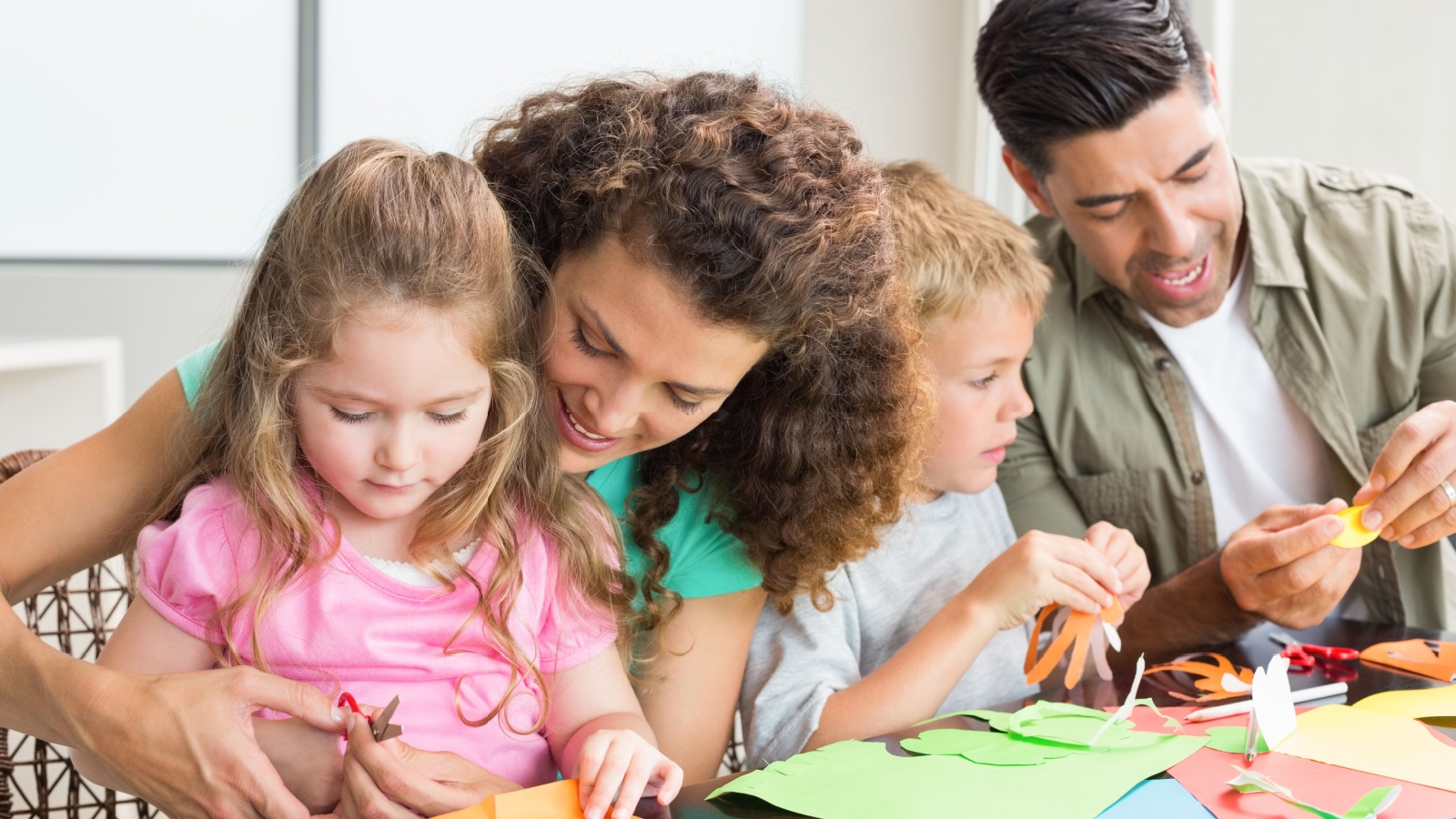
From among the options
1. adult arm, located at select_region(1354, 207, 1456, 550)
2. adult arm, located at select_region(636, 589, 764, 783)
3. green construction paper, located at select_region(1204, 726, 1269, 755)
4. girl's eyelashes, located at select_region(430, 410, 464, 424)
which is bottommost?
adult arm, located at select_region(636, 589, 764, 783)

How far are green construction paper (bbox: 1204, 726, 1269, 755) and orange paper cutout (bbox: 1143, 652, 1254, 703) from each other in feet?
0.33

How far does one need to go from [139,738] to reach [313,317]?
0.34 metres

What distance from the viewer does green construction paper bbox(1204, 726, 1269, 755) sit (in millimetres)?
1013

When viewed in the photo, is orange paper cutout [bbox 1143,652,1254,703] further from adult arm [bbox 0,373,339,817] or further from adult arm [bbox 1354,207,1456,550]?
adult arm [bbox 0,373,339,817]

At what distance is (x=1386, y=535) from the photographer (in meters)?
1.38

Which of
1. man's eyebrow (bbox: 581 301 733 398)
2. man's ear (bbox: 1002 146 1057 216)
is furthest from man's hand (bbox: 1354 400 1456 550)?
man's eyebrow (bbox: 581 301 733 398)

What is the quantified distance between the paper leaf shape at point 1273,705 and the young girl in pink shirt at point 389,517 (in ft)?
1.55

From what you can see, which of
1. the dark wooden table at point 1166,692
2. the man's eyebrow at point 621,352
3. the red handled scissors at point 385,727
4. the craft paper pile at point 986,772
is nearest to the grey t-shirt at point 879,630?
the dark wooden table at point 1166,692

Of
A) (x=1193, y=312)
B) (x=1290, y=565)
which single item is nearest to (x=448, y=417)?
(x=1290, y=565)

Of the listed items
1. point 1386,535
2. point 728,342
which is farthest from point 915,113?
point 728,342

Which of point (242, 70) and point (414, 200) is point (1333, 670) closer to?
point (414, 200)

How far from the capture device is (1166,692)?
3.95ft

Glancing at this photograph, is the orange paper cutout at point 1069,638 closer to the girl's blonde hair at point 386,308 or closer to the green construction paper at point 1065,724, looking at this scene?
the green construction paper at point 1065,724

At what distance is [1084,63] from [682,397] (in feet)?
2.63
